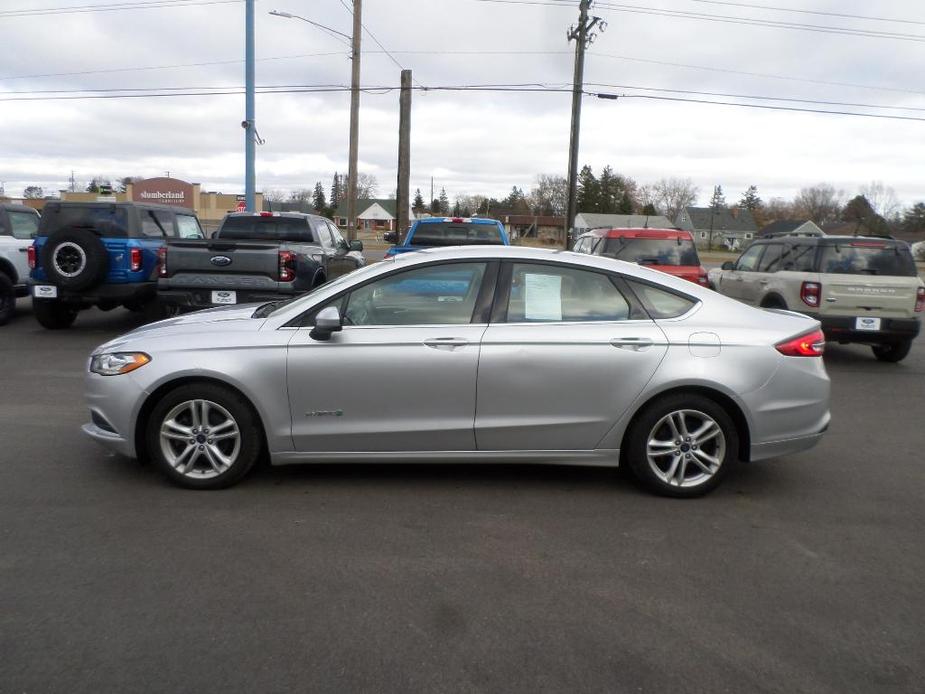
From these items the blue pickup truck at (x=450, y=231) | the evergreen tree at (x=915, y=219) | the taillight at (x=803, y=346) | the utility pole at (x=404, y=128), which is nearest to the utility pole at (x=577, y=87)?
the utility pole at (x=404, y=128)

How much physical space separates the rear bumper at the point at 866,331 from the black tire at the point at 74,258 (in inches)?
386

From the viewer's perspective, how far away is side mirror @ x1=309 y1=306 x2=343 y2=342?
4.73 metres

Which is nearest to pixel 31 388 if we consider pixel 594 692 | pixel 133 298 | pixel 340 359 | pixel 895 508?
pixel 133 298

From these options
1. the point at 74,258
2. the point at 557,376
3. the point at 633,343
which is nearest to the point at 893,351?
the point at 633,343

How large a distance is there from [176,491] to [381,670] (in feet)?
8.06

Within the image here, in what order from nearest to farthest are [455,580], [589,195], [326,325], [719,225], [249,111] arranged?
[455,580], [326,325], [249,111], [589,195], [719,225]

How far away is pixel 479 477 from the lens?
536 centimetres

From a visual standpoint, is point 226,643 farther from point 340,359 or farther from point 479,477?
point 479,477

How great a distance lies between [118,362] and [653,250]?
31.2 feet

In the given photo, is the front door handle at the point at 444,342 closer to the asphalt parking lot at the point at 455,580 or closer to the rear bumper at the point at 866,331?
the asphalt parking lot at the point at 455,580

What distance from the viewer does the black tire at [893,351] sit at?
10.8m

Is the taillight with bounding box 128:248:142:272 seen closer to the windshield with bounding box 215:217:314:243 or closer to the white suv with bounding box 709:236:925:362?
the windshield with bounding box 215:217:314:243

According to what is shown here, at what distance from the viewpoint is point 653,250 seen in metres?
→ 12.6

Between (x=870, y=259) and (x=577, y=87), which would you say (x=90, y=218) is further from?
(x=577, y=87)
